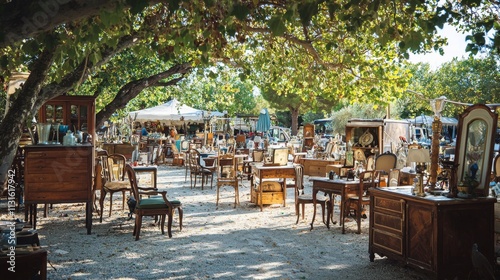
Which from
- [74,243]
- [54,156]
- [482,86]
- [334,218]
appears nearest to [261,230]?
[334,218]

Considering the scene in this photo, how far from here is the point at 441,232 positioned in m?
4.86

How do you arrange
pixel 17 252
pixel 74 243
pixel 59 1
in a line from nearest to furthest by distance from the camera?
pixel 59 1, pixel 17 252, pixel 74 243

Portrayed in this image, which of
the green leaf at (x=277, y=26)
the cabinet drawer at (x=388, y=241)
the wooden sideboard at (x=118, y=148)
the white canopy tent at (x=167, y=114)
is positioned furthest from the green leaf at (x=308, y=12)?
the white canopy tent at (x=167, y=114)

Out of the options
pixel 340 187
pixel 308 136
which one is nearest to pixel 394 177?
pixel 340 187

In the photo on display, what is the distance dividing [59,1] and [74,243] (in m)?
4.74

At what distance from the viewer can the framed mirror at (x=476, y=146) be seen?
5.09 meters

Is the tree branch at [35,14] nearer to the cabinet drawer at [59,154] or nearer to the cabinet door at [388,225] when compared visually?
the cabinet door at [388,225]

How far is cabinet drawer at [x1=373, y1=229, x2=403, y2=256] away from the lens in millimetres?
5453

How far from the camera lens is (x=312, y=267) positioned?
5.80m

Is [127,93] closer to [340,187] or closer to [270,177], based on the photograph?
[270,177]

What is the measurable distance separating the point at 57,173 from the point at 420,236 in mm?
5137

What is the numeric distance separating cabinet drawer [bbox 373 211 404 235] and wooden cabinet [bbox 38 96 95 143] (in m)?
5.97

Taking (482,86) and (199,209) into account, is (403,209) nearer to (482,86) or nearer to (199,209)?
(199,209)

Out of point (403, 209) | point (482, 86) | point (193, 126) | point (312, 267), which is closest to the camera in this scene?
point (403, 209)
